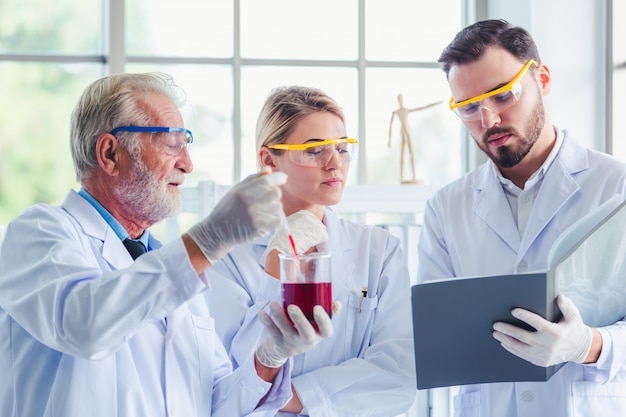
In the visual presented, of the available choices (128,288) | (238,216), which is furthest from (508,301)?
(128,288)

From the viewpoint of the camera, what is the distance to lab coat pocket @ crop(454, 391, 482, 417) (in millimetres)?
2121

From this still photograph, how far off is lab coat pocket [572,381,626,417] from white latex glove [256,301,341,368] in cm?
72

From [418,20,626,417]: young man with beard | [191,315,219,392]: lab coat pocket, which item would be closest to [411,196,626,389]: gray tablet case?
→ [418,20,626,417]: young man with beard

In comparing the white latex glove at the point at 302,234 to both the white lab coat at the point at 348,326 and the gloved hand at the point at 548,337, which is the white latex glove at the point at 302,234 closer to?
the white lab coat at the point at 348,326

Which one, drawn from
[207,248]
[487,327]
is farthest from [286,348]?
[487,327]

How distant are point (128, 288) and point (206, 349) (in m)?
0.51

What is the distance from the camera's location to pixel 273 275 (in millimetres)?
2086

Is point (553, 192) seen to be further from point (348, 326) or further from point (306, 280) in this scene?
point (306, 280)

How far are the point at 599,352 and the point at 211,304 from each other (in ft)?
3.21

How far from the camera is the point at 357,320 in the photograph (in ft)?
6.97

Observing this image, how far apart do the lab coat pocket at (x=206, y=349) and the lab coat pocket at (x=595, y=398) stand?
A: 898 mm

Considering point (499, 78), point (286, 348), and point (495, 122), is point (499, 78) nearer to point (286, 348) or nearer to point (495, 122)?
point (495, 122)

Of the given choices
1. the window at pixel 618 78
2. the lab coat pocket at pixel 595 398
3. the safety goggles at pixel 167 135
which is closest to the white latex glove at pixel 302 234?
the safety goggles at pixel 167 135

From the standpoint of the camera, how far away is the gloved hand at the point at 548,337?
5.62ft
